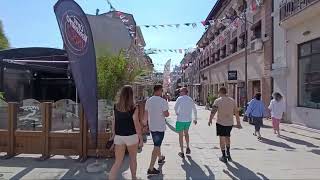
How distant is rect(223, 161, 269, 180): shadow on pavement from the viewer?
8523 mm

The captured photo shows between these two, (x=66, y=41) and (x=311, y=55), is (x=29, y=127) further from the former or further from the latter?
(x=311, y=55)

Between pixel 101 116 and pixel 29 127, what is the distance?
163cm

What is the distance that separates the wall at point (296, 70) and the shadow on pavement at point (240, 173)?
34.8 feet

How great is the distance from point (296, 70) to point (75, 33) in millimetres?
15326

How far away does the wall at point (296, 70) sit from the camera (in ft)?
63.9

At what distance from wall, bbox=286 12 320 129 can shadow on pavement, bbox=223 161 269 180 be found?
418 inches

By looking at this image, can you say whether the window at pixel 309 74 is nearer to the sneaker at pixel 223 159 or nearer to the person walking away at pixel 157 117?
the sneaker at pixel 223 159

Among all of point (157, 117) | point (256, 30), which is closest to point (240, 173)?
point (157, 117)

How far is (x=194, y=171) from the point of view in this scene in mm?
9047

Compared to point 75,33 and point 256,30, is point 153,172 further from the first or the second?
point 256,30

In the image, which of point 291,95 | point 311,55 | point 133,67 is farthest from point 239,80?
point 133,67

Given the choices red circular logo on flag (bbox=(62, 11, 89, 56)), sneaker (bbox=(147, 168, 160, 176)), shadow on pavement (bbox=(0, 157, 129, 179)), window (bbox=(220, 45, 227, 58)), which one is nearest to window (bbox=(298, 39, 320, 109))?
shadow on pavement (bbox=(0, 157, 129, 179))

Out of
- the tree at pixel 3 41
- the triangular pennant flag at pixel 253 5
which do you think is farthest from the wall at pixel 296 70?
the tree at pixel 3 41

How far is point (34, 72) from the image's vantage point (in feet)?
85.9
